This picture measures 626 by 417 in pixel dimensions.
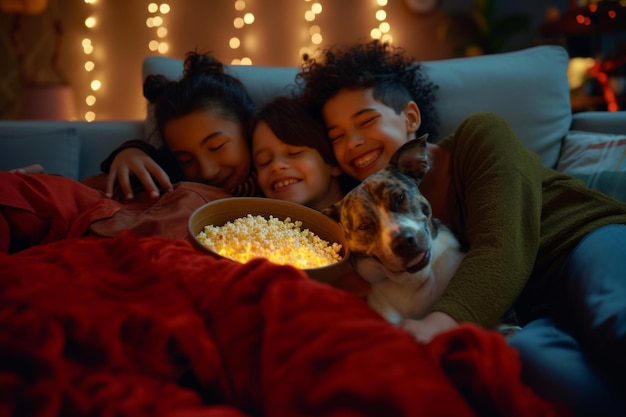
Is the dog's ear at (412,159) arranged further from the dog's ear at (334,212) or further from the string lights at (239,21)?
the string lights at (239,21)

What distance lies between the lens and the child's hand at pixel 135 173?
158 centimetres

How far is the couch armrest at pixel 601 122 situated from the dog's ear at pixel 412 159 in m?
1.37

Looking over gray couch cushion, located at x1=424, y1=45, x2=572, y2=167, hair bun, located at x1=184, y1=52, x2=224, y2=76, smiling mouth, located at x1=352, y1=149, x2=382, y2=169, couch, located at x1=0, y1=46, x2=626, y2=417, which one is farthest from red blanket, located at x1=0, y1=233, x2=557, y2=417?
gray couch cushion, located at x1=424, y1=45, x2=572, y2=167

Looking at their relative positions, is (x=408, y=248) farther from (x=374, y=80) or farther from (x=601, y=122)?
(x=601, y=122)

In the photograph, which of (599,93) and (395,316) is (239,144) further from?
(599,93)

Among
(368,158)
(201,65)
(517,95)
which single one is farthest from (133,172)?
(517,95)

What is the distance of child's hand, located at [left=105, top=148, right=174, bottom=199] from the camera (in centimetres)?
158

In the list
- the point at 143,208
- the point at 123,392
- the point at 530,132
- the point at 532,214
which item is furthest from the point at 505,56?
the point at 123,392

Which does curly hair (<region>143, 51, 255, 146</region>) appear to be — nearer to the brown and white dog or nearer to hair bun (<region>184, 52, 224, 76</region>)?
hair bun (<region>184, 52, 224, 76</region>)

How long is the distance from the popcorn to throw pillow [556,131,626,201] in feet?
3.87

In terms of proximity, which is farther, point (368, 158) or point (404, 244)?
point (368, 158)

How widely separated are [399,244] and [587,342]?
0.42 meters

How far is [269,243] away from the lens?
122 centimetres

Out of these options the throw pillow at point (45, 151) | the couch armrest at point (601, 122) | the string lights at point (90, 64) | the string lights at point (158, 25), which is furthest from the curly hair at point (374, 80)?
the string lights at point (90, 64)
